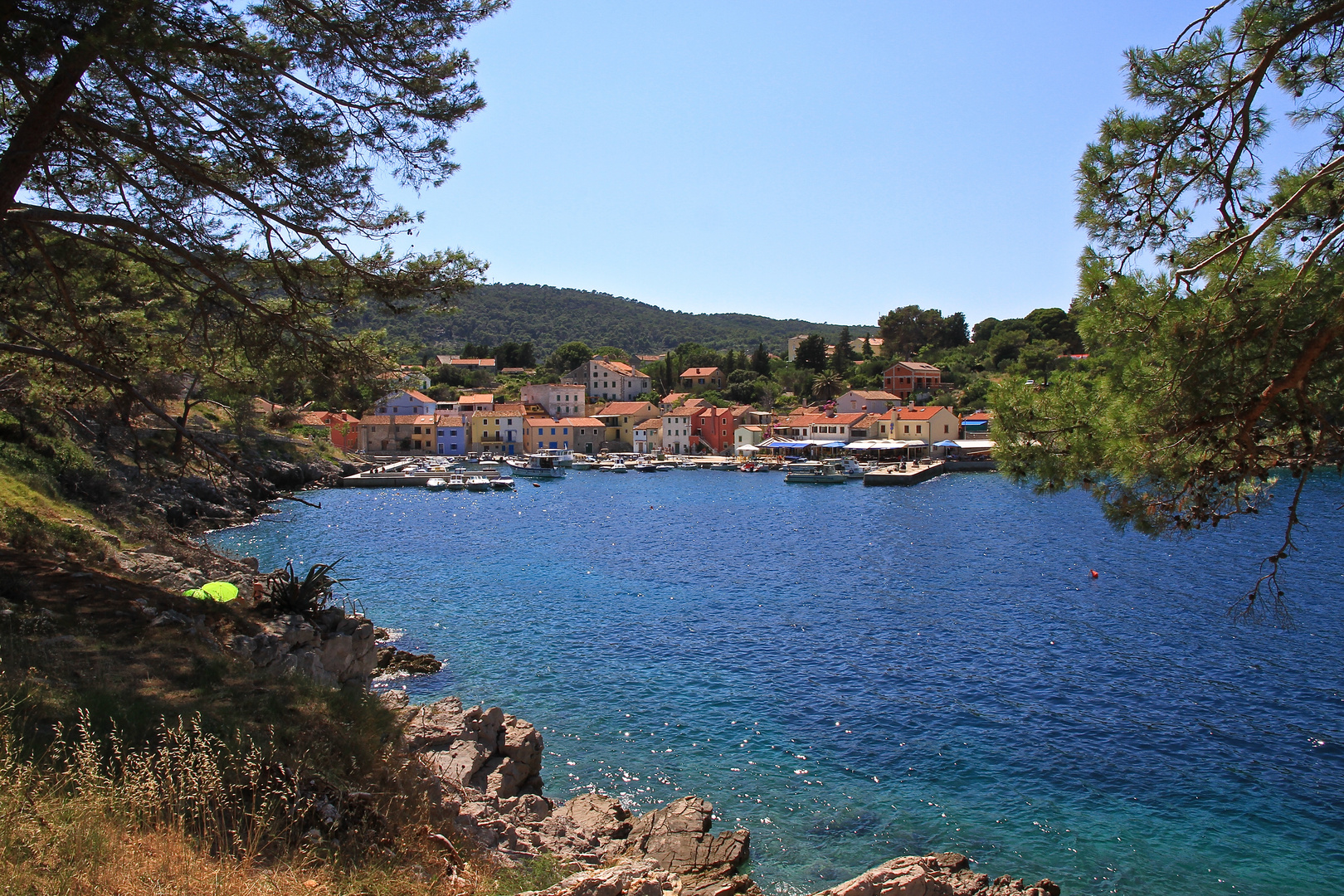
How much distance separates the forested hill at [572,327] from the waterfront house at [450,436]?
221 ft

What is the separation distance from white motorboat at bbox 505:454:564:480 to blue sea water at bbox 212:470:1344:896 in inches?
1311

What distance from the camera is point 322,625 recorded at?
37.0ft

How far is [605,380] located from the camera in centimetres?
9769

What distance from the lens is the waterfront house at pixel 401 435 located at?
73000mm

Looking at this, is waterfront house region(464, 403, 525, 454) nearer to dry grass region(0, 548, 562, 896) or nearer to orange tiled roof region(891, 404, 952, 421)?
orange tiled roof region(891, 404, 952, 421)

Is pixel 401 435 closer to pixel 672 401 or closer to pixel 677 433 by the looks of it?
pixel 677 433

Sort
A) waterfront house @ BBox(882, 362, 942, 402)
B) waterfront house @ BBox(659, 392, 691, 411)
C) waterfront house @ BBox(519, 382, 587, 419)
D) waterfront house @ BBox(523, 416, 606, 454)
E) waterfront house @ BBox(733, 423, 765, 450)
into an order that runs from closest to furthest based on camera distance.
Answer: waterfront house @ BBox(733, 423, 765, 450) < waterfront house @ BBox(523, 416, 606, 454) < waterfront house @ BBox(882, 362, 942, 402) < waterfront house @ BBox(519, 382, 587, 419) < waterfront house @ BBox(659, 392, 691, 411)

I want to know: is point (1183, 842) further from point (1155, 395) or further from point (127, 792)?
point (127, 792)

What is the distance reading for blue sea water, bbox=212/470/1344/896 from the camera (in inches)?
353

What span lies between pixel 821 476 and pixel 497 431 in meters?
33.9

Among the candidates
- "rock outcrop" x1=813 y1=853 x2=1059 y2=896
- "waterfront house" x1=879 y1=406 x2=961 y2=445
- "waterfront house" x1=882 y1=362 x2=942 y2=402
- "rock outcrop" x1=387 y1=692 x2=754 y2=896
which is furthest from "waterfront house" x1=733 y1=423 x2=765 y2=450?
"rock outcrop" x1=813 y1=853 x2=1059 y2=896

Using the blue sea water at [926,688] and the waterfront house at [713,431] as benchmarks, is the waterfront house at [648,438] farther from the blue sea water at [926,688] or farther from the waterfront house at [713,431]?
the blue sea water at [926,688]

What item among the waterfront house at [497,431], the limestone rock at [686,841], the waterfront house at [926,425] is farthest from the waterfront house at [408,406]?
the limestone rock at [686,841]

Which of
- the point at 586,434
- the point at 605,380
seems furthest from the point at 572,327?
the point at 586,434
